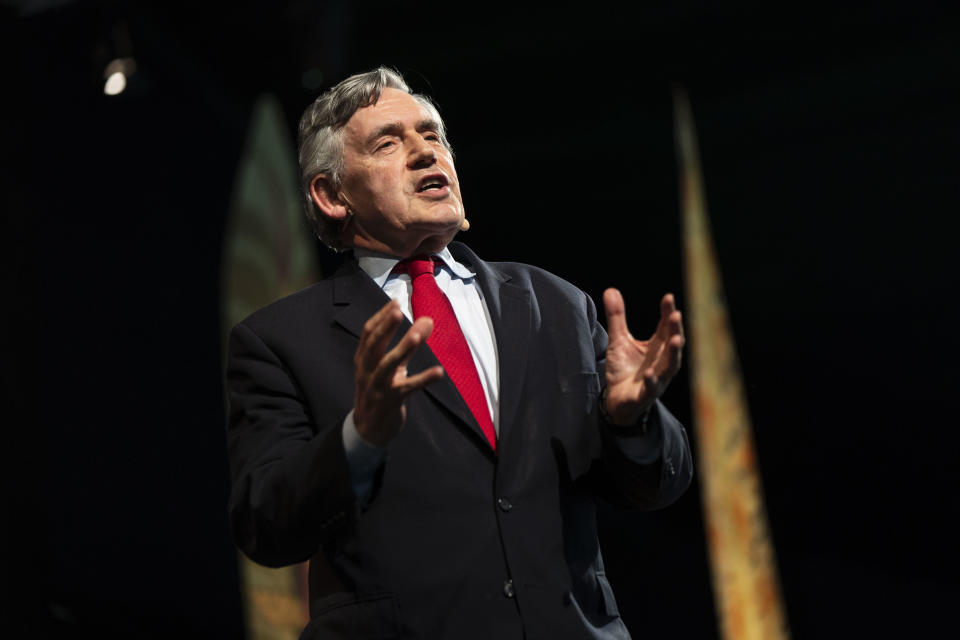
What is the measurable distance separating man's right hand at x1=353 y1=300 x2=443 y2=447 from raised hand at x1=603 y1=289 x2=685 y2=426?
23 centimetres

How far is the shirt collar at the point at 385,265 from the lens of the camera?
4.80 feet

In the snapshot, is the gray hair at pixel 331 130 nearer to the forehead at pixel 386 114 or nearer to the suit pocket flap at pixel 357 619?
the forehead at pixel 386 114

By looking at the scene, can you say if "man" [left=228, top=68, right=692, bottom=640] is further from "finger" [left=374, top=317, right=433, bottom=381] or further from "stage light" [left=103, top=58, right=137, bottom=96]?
"stage light" [left=103, top=58, right=137, bottom=96]

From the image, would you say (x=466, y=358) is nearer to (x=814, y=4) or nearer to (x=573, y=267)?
(x=573, y=267)

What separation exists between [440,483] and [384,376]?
200 mm

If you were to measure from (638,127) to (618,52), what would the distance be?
12.8 inches

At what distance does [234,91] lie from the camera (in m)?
4.04

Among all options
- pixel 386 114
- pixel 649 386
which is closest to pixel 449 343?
pixel 649 386

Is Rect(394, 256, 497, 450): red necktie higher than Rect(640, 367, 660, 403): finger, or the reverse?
Rect(394, 256, 497, 450): red necktie

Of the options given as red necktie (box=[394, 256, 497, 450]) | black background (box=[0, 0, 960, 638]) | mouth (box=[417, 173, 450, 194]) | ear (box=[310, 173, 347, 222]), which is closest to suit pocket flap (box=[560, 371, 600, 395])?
red necktie (box=[394, 256, 497, 450])

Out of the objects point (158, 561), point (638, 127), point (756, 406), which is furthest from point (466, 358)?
point (638, 127)

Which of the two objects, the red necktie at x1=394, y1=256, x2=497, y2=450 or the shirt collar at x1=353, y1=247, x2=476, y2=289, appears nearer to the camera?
the red necktie at x1=394, y1=256, x2=497, y2=450

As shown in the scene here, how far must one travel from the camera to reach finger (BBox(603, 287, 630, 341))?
1207 millimetres

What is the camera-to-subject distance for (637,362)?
122cm
